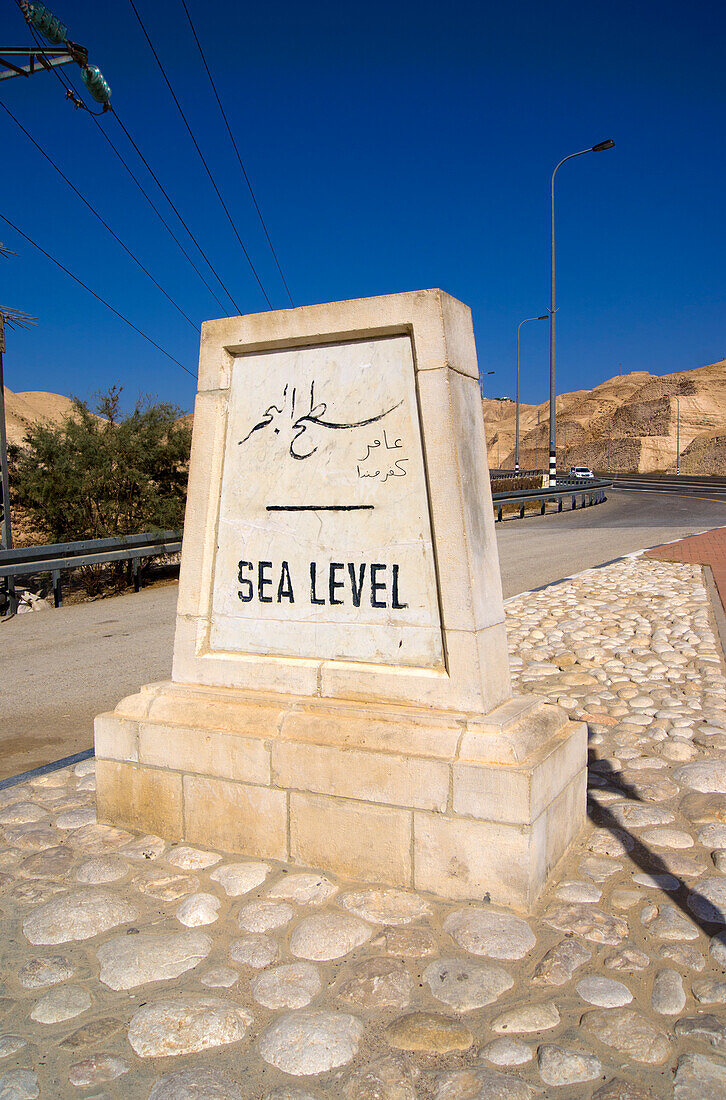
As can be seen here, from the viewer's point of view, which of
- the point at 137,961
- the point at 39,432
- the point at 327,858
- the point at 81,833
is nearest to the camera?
the point at 137,961

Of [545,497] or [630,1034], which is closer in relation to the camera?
[630,1034]

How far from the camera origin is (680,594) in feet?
30.8

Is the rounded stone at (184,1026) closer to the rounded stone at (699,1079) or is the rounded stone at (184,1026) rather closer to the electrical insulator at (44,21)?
the rounded stone at (699,1079)

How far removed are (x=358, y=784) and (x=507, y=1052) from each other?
1.10 metres

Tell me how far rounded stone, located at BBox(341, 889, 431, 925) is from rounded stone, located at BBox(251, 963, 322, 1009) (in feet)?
1.12

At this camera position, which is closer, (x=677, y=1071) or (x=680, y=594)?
(x=677, y=1071)

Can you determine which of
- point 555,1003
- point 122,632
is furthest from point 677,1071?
point 122,632

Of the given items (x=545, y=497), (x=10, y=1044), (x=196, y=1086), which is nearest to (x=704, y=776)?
(x=196, y=1086)

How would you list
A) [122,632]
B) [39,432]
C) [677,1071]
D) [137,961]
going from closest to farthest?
[677,1071] → [137,961] → [122,632] → [39,432]

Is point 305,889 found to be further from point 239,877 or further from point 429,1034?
point 429,1034

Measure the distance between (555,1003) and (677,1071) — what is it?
0.36 m

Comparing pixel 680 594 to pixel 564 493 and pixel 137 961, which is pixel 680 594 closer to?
pixel 137 961

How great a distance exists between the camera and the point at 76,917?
9.02 ft

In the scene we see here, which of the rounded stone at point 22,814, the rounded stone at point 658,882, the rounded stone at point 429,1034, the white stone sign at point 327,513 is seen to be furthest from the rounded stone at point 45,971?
the rounded stone at point 658,882
